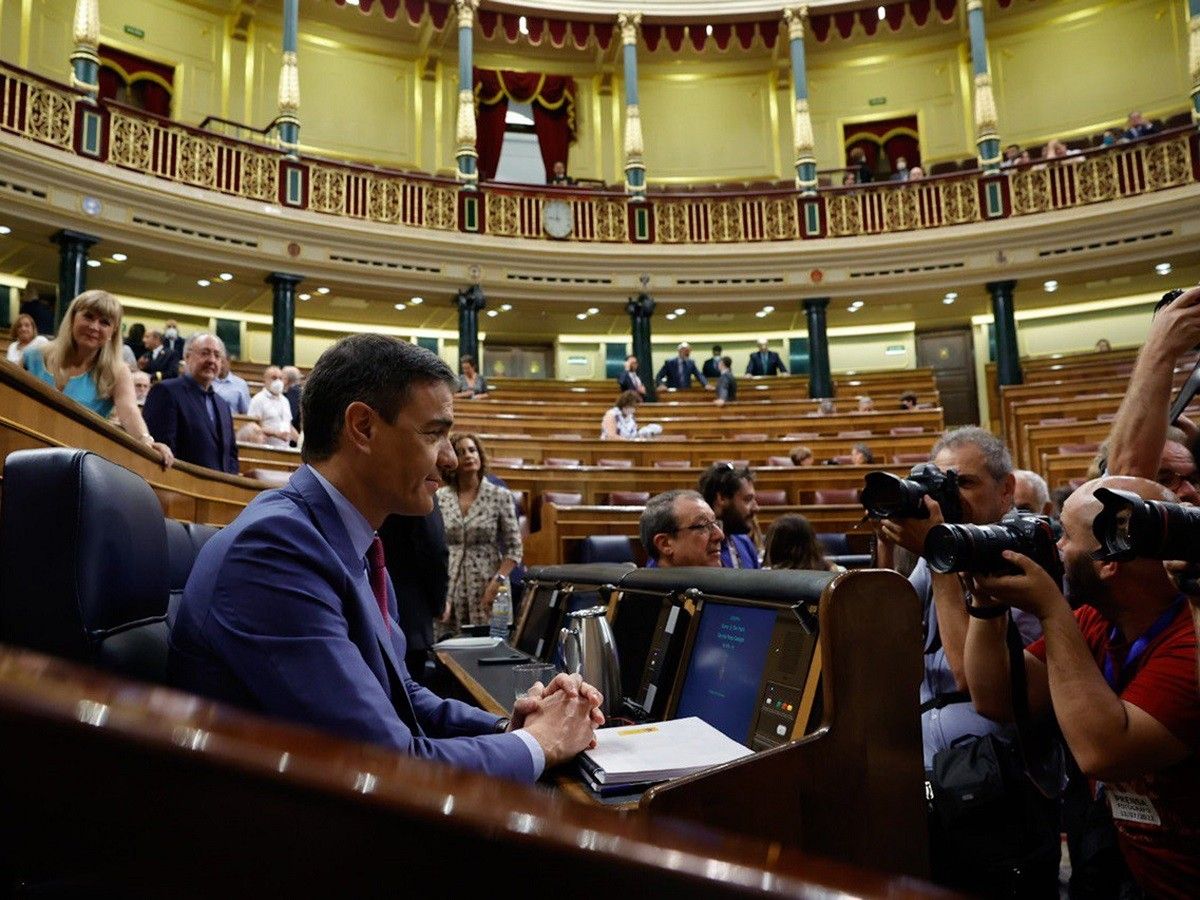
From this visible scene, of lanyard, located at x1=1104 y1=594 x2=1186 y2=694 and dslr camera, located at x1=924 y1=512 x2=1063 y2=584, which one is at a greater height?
dslr camera, located at x1=924 y1=512 x2=1063 y2=584

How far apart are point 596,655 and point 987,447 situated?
37.2 inches

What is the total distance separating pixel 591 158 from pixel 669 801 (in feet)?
42.2

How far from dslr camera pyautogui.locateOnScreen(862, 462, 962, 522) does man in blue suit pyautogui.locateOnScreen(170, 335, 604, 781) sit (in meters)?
0.67

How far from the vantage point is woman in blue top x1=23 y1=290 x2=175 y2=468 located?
8.32 ft

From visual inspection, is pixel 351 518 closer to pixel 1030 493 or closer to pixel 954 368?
pixel 1030 493

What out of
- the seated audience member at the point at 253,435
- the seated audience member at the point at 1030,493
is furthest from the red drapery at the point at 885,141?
the seated audience member at the point at 1030,493

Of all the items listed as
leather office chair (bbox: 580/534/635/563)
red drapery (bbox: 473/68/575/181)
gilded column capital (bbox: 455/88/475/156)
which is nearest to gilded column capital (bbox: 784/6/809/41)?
red drapery (bbox: 473/68/575/181)

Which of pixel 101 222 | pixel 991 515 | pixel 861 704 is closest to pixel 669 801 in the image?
pixel 861 704

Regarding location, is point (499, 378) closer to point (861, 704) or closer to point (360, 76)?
point (360, 76)

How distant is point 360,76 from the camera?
39.4 feet

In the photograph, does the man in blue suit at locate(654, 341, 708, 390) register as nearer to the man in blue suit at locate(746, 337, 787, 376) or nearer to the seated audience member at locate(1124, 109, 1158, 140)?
the man in blue suit at locate(746, 337, 787, 376)

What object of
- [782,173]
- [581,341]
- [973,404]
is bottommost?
[973,404]

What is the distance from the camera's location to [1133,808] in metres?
1.20

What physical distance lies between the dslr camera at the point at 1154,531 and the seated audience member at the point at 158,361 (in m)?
7.49
